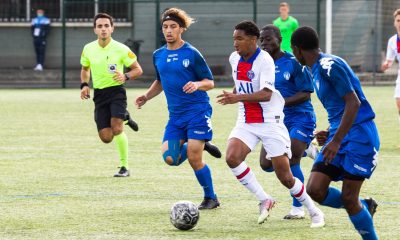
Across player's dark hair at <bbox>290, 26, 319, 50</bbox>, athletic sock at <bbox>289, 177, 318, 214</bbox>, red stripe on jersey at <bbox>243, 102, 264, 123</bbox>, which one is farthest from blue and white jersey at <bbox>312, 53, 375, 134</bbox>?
red stripe on jersey at <bbox>243, 102, 264, 123</bbox>

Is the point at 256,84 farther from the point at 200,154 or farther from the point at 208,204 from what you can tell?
the point at 208,204

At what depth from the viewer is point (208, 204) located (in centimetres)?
980

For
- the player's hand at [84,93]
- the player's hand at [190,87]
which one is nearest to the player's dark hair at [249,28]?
the player's hand at [190,87]

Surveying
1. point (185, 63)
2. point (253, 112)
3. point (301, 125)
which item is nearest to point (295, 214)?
point (301, 125)

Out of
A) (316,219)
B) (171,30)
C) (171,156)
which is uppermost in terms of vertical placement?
(171,30)

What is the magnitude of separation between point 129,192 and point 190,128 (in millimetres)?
1329

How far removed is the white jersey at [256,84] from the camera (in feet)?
29.1

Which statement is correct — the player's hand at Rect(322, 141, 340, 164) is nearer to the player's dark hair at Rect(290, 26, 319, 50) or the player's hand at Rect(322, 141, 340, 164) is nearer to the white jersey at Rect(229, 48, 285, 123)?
the player's dark hair at Rect(290, 26, 319, 50)

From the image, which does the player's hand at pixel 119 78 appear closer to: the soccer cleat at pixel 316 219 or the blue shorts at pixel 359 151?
the soccer cleat at pixel 316 219

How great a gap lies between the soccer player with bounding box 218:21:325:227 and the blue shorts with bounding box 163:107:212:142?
2.69 ft

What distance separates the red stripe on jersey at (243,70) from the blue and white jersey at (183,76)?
101cm

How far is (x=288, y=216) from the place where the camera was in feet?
30.2

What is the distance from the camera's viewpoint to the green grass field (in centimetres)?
855

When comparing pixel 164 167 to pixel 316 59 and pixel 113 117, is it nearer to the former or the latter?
pixel 113 117
